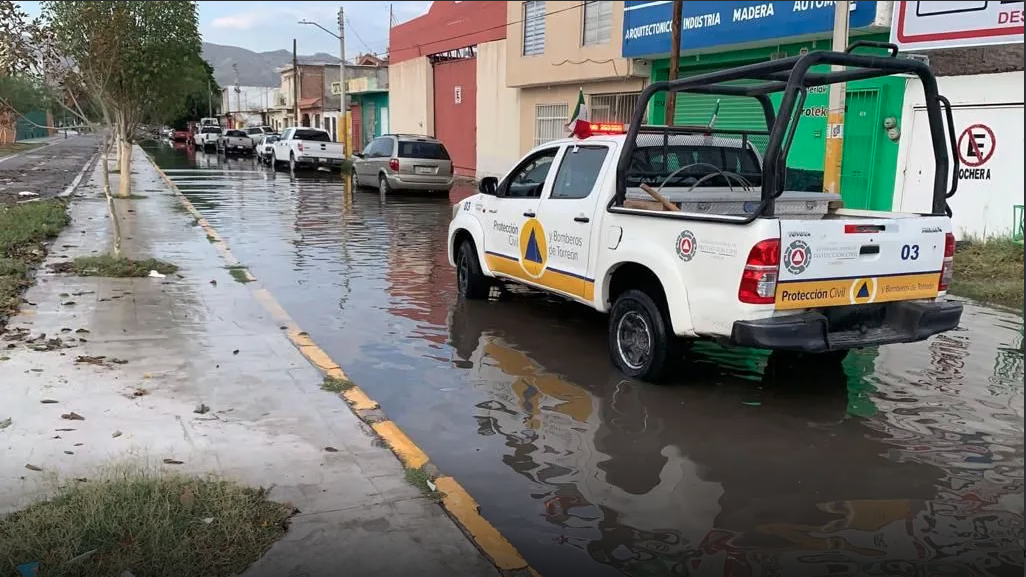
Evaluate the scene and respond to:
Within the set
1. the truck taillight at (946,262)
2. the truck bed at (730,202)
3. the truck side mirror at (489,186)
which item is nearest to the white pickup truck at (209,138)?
the truck side mirror at (489,186)

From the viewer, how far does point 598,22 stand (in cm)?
2150

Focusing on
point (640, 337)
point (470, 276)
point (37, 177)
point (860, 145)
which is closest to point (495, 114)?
point (37, 177)

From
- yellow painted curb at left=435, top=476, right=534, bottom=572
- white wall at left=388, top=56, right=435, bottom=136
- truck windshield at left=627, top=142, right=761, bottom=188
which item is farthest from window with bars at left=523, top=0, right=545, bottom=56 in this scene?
yellow painted curb at left=435, top=476, right=534, bottom=572

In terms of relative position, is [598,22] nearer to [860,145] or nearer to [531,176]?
[860,145]

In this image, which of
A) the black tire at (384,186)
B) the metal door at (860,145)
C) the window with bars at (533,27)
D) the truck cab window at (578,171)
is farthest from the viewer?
the window with bars at (533,27)

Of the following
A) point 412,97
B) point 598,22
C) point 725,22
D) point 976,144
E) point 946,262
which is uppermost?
point 598,22

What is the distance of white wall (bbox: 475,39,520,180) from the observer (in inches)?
1073

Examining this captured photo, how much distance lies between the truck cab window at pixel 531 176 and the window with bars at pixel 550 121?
16092mm

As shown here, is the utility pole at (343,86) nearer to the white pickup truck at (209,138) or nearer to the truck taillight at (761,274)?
the white pickup truck at (209,138)

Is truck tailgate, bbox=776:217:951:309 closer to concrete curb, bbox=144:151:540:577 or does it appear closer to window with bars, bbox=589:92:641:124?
concrete curb, bbox=144:151:540:577

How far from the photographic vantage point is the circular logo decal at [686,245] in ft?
17.7

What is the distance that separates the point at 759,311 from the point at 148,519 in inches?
140

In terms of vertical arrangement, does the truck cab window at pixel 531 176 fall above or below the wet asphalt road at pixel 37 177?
above

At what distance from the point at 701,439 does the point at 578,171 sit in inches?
110
